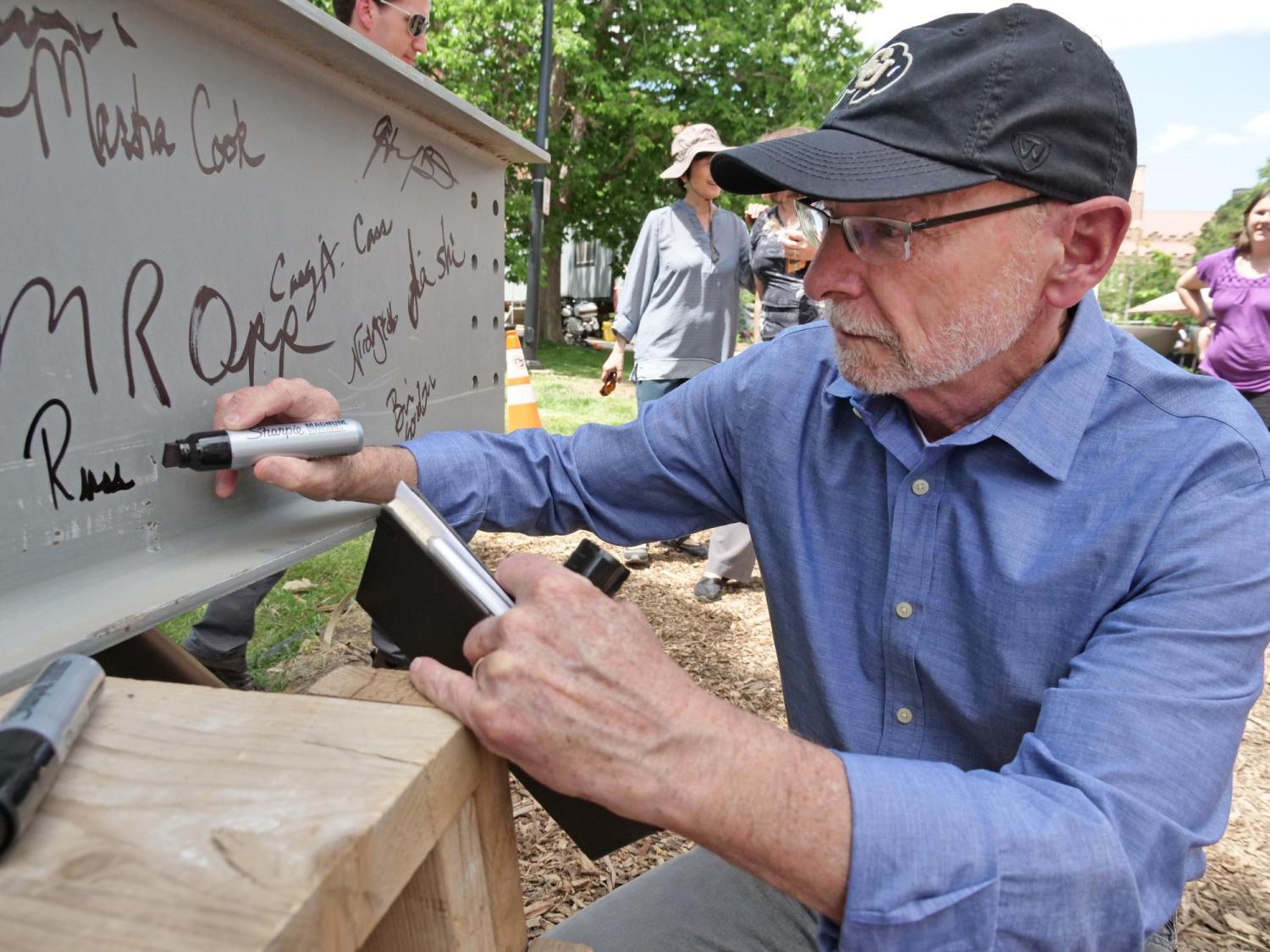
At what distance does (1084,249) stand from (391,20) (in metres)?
2.17

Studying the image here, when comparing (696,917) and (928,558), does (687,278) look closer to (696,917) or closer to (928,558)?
(928,558)

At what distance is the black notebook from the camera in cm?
91

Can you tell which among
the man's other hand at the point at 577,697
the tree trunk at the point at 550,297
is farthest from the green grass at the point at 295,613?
the tree trunk at the point at 550,297

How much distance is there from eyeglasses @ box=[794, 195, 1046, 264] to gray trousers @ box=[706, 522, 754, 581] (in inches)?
122

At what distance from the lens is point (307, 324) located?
1.43 m

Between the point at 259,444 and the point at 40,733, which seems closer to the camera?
the point at 40,733

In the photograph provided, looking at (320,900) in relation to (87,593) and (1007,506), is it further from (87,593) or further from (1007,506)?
(1007,506)

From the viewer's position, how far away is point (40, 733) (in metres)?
0.63

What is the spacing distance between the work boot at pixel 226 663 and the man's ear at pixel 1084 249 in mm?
2349

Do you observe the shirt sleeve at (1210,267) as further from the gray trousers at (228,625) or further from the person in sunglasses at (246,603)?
the gray trousers at (228,625)

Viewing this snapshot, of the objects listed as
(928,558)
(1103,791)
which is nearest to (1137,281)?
(928,558)

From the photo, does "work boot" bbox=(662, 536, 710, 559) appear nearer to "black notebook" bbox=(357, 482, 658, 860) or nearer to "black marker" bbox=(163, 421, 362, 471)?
"black marker" bbox=(163, 421, 362, 471)

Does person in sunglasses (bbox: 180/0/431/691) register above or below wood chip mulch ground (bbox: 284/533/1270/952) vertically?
above
